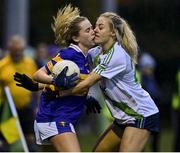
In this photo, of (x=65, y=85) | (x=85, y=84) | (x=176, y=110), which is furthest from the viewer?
(x=176, y=110)

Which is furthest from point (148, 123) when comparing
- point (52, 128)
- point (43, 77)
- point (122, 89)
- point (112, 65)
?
point (43, 77)

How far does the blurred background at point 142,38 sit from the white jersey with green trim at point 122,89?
3.19 meters

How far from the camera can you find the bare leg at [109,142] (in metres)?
8.96

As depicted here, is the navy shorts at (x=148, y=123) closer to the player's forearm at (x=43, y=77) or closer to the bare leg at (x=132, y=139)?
the bare leg at (x=132, y=139)

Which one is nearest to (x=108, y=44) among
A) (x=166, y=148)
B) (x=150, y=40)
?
(x=166, y=148)

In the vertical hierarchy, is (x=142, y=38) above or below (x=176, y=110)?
below

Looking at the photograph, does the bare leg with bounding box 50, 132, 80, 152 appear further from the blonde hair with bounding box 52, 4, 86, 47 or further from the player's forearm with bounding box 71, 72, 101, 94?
the blonde hair with bounding box 52, 4, 86, 47

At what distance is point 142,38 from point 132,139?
1257cm

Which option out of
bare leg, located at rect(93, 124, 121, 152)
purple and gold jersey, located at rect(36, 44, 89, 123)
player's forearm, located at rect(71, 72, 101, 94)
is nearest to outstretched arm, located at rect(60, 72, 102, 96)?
player's forearm, located at rect(71, 72, 101, 94)

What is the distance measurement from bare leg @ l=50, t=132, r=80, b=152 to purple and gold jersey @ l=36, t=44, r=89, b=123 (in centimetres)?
16

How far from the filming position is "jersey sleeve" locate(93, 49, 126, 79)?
335 inches

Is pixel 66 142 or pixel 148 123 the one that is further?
pixel 148 123

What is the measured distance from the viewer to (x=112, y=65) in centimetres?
852

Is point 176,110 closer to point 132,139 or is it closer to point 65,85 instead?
point 132,139
